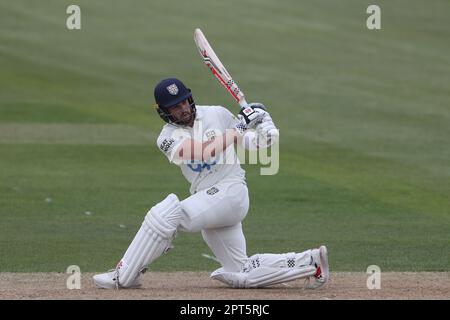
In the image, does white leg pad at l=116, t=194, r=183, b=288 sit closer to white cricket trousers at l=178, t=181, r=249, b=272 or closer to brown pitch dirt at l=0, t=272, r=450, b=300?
white cricket trousers at l=178, t=181, r=249, b=272

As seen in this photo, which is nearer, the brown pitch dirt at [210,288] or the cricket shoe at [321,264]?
the brown pitch dirt at [210,288]

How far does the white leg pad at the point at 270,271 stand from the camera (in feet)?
29.2

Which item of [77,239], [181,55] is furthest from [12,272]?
[181,55]

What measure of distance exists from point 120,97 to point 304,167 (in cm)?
793

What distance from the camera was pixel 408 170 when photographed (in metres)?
17.6

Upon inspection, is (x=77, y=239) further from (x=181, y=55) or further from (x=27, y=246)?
(x=181, y=55)

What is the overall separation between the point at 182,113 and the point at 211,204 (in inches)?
33.9

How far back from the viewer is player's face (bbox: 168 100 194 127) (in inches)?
352

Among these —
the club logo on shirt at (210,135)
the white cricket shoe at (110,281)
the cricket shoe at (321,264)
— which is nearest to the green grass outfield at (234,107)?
the white cricket shoe at (110,281)

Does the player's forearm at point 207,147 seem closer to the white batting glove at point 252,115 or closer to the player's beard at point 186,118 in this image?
the white batting glove at point 252,115

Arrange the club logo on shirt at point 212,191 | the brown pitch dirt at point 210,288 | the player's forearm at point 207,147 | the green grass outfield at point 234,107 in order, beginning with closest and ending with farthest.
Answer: the brown pitch dirt at point 210,288, the player's forearm at point 207,147, the club logo on shirt at point 212,191, the green grass outfield at point 234,107

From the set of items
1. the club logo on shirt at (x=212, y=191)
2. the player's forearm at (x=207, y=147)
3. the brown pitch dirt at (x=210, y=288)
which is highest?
the player's forearm at (x=207, y=147)

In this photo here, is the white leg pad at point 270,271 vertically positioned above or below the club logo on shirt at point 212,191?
below

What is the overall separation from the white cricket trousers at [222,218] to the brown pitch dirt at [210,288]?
34 centimetres
